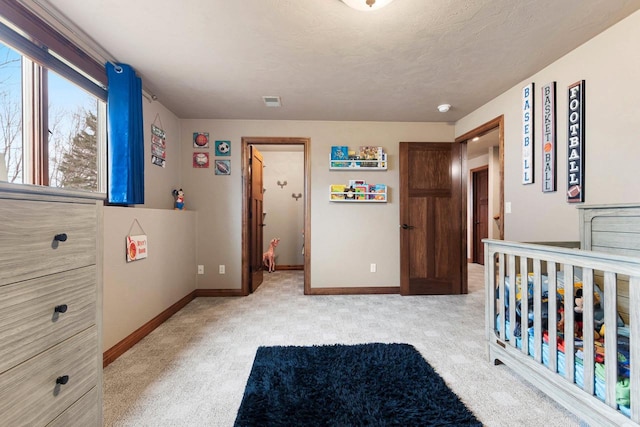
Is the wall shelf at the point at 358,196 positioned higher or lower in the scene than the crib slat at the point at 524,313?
higher

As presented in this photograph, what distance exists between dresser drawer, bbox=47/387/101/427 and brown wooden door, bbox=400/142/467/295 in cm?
306

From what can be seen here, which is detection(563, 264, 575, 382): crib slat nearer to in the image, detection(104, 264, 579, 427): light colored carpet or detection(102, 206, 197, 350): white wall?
detection(104, 264, 579, 427): light colored carpet

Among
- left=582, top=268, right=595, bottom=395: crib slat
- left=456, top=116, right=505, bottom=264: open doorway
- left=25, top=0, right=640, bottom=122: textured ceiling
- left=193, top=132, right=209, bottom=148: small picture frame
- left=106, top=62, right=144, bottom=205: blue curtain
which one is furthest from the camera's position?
left=456, top=116, right=505, bottom=264: open doorway

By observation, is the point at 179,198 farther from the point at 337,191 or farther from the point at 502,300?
the point at 502,300

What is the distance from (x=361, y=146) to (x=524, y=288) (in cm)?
248

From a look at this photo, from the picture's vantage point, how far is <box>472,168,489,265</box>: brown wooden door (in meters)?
5.46

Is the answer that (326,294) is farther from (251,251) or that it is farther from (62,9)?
(62,9)

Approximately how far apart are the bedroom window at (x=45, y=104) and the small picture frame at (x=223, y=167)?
4.63 feet

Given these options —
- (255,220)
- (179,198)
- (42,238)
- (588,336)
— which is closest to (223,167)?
(179,198)

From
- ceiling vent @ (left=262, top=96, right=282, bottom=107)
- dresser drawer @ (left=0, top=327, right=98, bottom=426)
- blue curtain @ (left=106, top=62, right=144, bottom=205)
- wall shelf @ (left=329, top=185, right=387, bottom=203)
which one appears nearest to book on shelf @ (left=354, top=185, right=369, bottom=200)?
wall shelf @ (left=329, top=185, right=387, bottom=203)

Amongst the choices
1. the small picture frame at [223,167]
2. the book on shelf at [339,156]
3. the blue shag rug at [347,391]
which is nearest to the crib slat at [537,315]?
the blue shag rug at [347,391]

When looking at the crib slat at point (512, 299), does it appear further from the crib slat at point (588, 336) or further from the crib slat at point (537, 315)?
the crib slat at point (588, 336)

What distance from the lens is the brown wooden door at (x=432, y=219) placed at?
3.42 metres

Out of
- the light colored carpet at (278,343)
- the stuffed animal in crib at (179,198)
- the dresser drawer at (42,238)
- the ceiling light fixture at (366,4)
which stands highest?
the ceiling light fixture at (366,4)
